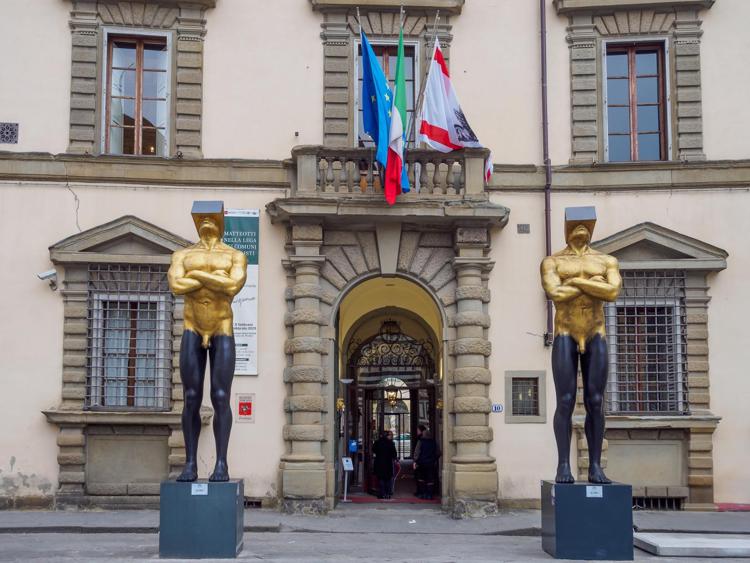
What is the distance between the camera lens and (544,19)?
1744 cm

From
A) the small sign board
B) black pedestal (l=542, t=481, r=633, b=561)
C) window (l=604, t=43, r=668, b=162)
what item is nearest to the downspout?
window (l=604, t=43, r=668, b=162)

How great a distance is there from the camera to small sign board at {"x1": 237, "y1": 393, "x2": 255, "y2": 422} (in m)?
16.5

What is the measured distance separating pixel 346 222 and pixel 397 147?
1.52 meters

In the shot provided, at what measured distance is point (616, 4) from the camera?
57.0 feet

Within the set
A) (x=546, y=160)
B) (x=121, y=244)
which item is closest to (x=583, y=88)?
(x=546, y=160)

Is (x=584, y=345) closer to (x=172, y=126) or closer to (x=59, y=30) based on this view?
(x=172, y=126)

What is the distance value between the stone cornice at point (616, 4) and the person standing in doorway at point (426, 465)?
8230mm

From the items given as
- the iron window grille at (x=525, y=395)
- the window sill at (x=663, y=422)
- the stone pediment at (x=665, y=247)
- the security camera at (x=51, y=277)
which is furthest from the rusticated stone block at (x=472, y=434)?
the security camera at (x=51, y=277)

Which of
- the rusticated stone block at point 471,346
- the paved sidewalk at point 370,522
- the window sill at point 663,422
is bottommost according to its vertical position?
the paved sidewalk at point 370,522

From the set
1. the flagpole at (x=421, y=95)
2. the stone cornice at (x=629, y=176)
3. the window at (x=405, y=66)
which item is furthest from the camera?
the window at (x=405, y=66)

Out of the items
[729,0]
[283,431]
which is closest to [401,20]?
[729,0]

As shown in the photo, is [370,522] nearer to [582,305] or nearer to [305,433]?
[305,433]

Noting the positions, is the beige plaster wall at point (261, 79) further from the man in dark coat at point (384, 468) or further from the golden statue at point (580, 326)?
the golden statue at point (580, 326)

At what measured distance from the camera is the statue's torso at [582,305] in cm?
1138
